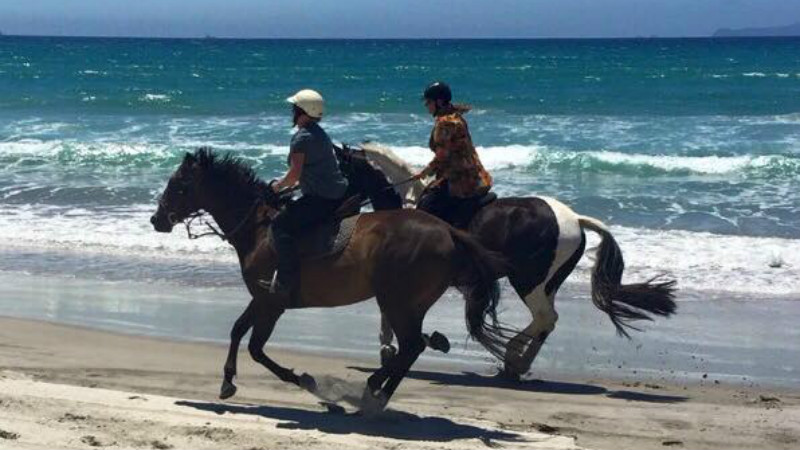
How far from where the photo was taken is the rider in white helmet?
7.74m

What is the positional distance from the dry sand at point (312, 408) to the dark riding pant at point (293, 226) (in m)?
0.85

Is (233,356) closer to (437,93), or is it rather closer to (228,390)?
(228,390)

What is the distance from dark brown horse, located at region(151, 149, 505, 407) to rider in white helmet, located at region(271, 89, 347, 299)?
0.44 ft

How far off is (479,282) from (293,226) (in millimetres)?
1207

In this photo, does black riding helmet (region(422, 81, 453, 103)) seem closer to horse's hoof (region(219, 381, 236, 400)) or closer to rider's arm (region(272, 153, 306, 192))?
rider's arm (region(272, 153, 306, 192))

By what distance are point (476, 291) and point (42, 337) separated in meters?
4.04

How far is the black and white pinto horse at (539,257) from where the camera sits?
31.0 feet

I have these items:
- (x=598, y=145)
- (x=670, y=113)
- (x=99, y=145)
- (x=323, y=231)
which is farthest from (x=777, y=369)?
(x=670, y=113)

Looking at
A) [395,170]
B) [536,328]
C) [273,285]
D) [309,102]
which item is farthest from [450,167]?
[273,285]

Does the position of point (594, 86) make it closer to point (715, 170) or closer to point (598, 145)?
point (598, 145)

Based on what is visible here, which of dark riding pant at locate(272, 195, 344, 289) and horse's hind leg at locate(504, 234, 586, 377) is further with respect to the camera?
horse's hind leg at locate(504, 234, 586, 377)

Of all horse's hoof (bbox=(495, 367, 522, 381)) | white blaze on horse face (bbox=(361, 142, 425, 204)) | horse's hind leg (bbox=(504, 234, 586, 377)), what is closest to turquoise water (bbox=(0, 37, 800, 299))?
horse's hind leg (bbox=(504, 234, 586, 377))

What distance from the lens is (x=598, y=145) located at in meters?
27.2

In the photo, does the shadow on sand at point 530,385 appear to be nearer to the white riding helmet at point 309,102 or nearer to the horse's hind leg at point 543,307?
the horse's hind leg at point 543,307
